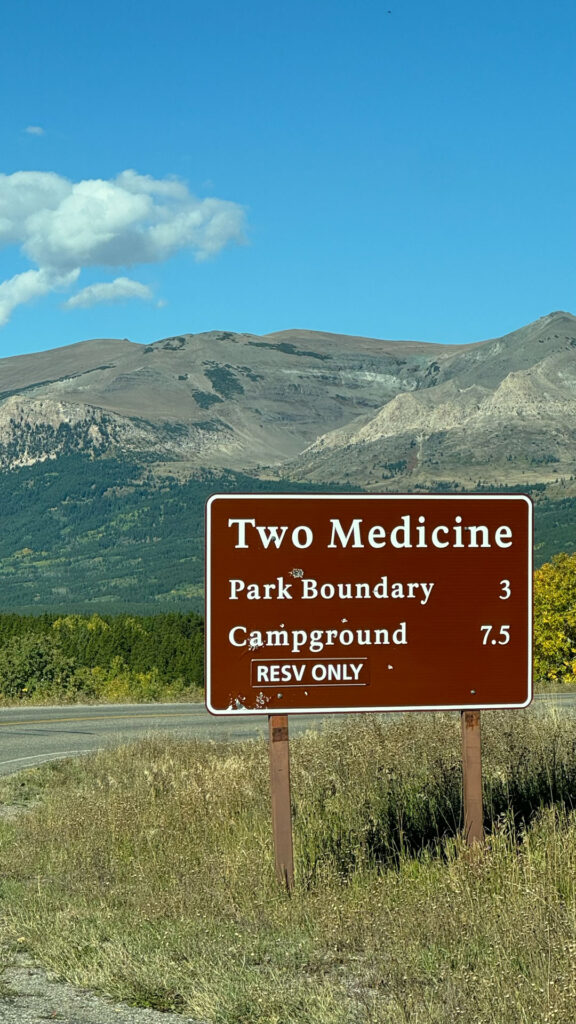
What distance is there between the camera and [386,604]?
736 centimetres

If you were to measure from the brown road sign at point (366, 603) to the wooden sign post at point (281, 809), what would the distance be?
0.74 feet

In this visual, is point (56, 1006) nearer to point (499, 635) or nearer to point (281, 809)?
point (281, 809)

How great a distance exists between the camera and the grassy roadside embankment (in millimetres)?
5066

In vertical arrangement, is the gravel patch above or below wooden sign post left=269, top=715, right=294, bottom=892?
below

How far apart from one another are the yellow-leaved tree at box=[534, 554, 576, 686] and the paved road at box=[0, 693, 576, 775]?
4930 mm

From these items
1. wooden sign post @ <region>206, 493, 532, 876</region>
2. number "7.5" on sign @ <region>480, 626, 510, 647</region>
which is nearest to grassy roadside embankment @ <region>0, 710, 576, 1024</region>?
wooden sign post @ <region>206, 493, 532, 876</region>

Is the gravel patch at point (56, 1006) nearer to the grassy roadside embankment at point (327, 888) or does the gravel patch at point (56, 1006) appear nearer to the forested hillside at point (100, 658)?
the grassy roadside embankment at point (327, 888)

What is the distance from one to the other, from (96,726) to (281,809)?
12883 mm

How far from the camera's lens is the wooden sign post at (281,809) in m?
7.08

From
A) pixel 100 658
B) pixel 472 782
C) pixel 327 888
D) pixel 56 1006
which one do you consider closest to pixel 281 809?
pixel 327 888

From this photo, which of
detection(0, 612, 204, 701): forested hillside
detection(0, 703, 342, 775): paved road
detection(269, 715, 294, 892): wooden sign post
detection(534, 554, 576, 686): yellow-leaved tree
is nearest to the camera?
detection(269, 715, 294, 892): wooden sign post

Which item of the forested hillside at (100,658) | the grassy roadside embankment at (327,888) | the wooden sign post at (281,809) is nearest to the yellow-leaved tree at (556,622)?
the forested hillside at (100,658)

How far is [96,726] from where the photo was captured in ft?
64.1

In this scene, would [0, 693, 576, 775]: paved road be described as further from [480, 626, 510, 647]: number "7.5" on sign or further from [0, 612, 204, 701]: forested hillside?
[480, 626, 510, 647]: number "7.5" on sign
